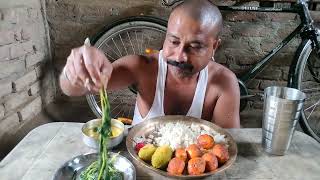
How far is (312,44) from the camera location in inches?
110

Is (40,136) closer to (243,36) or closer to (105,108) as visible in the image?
(105,108)

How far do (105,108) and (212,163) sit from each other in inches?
17.4

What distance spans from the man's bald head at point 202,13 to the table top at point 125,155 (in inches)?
24.3

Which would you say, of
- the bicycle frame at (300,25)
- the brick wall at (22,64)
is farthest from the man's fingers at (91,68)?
the bicycle frame at (300,25)

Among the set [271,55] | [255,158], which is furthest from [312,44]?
[255,158]

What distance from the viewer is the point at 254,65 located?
3045 mm

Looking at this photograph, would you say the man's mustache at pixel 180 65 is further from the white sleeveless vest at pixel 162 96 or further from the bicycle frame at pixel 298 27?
the bicycle frame at pixel 298 27

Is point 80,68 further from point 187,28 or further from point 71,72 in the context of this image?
point 187,28

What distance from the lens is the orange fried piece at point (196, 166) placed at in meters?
1.08

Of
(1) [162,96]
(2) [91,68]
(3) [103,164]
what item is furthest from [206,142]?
(1) [162,96]

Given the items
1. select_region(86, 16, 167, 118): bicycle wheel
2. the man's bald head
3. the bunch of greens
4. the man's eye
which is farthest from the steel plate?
select_region(86, 16, 167, 118): bicycle wheel

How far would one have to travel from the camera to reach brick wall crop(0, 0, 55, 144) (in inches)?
95.3

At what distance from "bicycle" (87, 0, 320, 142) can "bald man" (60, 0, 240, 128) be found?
3.44 ft

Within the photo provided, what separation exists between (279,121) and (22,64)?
7.54 ft
